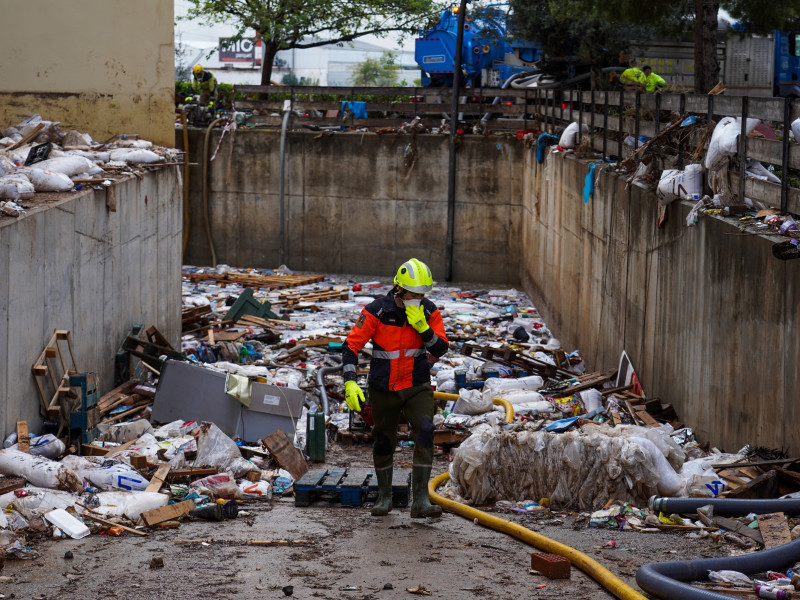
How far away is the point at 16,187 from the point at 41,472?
123 inches

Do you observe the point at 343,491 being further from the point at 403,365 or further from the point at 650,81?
the point at 650,81

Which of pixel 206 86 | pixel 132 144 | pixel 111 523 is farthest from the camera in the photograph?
pixel 206 86

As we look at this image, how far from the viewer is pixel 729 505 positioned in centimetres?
646

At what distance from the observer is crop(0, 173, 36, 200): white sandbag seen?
970 centimetres

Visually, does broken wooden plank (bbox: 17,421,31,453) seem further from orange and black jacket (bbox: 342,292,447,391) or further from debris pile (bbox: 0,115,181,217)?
orange and black jacket (bbox: 342,292,447,391)

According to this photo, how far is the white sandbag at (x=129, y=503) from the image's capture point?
7.44 metres

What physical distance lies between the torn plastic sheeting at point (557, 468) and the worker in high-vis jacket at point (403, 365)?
15.9 inches

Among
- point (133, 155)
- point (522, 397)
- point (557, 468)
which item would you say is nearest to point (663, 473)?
point (557, 468)

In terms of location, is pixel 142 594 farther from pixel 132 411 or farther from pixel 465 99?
pixel 465 99

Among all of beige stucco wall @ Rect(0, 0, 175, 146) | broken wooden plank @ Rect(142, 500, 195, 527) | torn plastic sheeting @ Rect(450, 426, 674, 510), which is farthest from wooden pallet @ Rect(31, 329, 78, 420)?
beige stucco wall @ Rect(0, 0, 175, 146)

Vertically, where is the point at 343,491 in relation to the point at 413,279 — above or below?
below

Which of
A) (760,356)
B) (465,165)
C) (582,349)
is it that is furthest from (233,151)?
(760,356)

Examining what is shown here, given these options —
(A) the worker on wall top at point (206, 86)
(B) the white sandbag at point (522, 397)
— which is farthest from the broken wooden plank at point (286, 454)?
(A) the worker on wall top at point (206, 86)

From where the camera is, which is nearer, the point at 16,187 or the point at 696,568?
the point at 696,568
